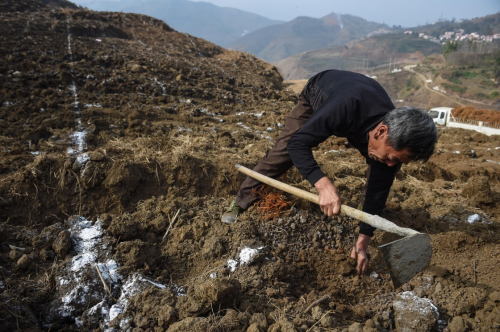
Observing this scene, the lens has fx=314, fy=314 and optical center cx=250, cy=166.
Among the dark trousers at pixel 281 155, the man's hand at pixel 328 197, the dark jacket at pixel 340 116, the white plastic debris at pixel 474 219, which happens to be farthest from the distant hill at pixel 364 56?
the man's hand at pixel 328 197

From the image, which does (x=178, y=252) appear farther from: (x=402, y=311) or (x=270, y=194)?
(x=402, y=311)

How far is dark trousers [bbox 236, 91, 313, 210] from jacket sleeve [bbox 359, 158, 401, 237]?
2.18 ft

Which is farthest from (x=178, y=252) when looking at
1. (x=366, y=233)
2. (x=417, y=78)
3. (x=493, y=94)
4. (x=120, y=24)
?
(x=417, y=78)

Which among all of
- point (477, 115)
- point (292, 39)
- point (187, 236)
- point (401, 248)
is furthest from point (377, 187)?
point (292, 39)

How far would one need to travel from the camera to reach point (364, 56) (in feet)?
313

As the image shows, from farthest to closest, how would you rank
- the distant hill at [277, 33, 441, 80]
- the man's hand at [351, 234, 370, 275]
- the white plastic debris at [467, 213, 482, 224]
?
the distant hill at [277, 33, 441, 80] < the white plastic debris at [467, 213, 482, 224] < the man's hand at [351, 234, 370, 275]

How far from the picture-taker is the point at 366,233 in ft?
8.58

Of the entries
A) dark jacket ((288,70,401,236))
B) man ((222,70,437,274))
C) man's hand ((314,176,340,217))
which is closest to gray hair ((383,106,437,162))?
man ((222,70,437,274))

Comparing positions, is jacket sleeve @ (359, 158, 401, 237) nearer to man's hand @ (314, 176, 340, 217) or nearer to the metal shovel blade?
the metal shovel blade

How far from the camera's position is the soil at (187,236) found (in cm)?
202

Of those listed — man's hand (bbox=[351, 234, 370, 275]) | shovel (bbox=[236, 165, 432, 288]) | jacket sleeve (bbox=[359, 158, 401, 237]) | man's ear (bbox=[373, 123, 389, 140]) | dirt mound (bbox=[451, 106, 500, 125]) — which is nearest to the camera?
man's ear (bbox=[373, 123, 389, 140])

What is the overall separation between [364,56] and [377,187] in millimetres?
104336

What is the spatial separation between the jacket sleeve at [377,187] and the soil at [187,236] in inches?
16.8

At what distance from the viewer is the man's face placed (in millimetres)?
1979
